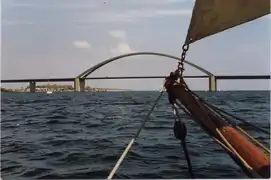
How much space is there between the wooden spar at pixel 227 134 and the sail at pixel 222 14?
31.9 inches

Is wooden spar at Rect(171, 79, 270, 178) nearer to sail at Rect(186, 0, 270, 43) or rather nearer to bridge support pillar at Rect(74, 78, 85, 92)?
sail at Rect(186, 0, 270, 43)

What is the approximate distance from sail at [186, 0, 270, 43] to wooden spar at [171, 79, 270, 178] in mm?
811

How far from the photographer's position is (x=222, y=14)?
429cm

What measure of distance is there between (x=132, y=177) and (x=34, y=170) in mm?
2127

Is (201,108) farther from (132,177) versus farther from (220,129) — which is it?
(132,177)

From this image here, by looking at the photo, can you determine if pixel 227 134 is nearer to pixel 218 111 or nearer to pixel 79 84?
pixel 218 111

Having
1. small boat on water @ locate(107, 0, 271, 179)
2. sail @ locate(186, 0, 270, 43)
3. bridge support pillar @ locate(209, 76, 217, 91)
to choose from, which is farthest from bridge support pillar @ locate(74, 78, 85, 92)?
sail @ locate(186, 0, 270, 43)

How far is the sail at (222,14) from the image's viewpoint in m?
4.08

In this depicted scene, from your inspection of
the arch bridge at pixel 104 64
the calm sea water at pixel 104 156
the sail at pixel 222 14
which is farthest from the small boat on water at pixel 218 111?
the arch bridge at pixel 104 64

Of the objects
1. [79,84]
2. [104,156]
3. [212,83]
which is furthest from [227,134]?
[79,84]

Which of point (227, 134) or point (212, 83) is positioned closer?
point (227, 134)

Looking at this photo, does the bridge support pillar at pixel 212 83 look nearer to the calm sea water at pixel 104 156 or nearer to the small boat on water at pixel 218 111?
the calm sea water at pixel 104 156

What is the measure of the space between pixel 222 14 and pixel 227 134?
3.92 feet

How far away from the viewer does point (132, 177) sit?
813cm
